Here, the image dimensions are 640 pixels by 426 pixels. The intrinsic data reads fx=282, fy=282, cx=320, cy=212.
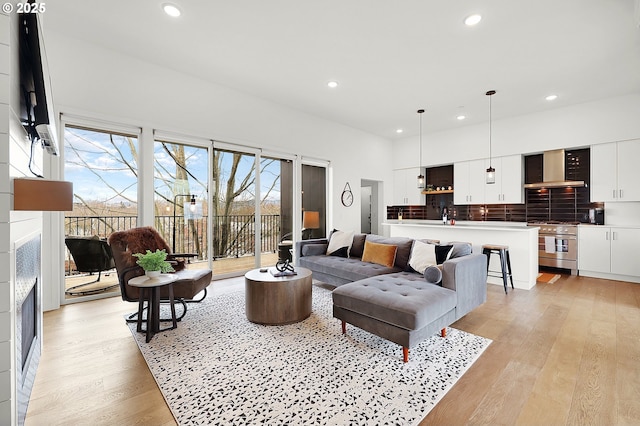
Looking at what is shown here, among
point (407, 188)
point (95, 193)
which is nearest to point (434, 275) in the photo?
point (95, 193)

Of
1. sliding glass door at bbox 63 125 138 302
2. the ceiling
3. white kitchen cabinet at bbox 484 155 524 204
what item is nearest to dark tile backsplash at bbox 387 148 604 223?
white kitchen cabinet at bbox 484 155 524 204

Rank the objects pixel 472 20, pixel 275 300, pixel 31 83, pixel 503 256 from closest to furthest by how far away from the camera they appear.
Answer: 1. pixel 31 83
2. pixel 275 300
3. pixel 472 20
4. pixel 503 256

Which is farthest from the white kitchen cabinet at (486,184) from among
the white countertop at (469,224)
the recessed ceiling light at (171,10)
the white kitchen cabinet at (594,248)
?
the recessed ceiling light at (171,10)

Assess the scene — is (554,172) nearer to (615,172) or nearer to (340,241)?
(615,172)

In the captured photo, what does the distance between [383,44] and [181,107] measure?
9.76 feet

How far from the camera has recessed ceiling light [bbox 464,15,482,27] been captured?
289 cm

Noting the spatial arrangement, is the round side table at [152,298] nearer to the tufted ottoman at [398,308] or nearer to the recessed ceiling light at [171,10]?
the tufted ottoman at [398,308]

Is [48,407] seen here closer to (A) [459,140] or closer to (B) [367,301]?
(B) [367,301]

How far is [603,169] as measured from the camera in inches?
196

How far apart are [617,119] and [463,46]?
3.67 meters

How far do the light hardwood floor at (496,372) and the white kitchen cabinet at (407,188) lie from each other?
4.52m

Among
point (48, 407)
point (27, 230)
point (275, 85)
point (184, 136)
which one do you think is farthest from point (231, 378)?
point (275, 85)

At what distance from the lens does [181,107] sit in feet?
13.8

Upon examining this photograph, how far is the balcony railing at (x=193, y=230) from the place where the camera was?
169 inches
